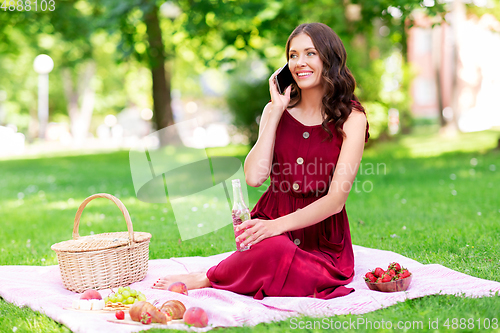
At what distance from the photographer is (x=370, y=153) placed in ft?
44.9

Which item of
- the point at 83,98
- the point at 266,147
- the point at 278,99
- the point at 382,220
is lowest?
the point at 382,220

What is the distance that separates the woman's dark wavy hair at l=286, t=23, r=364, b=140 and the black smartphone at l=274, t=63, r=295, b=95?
25cm

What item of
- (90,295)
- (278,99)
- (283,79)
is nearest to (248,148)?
(283,79)

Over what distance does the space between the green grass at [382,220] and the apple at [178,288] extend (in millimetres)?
771

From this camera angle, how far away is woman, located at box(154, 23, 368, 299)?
3.32 meters

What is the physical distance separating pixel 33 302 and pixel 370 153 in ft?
37.2

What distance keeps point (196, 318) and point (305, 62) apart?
1.80 meters

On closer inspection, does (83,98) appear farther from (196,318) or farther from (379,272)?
(196,318)

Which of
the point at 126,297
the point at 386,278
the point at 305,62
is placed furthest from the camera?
the point at 305,62

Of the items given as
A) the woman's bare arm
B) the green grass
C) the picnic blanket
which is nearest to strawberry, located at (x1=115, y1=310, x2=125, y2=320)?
the picnic blanket

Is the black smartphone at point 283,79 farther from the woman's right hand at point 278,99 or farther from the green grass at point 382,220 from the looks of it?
the green grass at point 382,220

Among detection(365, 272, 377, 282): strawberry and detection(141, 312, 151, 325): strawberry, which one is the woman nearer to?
detection(365, 272, 377, 282): strawberry

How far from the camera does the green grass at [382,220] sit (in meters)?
3.07

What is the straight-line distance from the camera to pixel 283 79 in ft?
12.4
